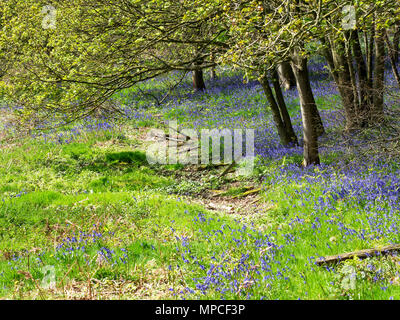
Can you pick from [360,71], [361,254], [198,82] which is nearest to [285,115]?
[360,71]

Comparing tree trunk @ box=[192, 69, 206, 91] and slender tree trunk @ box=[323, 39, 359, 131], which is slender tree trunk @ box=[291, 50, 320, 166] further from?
tree trunk @ box=[192, 69, 206, 91]

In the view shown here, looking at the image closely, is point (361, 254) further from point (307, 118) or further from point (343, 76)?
point (343, 76)

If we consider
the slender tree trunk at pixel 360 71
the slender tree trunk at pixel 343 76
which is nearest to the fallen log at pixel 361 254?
the slender tree trunk at pixel 343 76

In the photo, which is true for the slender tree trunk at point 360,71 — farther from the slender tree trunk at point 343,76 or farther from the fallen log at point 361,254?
the fallen log at point 361,254

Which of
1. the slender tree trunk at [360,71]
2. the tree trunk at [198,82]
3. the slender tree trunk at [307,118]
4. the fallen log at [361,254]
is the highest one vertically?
the tree trunk at [198,82]

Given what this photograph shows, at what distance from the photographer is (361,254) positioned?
4.75 m

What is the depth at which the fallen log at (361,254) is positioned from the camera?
473 cm

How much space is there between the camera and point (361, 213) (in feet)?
21.1

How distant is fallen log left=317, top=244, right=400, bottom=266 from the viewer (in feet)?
15.5

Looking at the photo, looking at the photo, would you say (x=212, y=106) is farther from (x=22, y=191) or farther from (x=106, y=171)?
(x=22, y=191)

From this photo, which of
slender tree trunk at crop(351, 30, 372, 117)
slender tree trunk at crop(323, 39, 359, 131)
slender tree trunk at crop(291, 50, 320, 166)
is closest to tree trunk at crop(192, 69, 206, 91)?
slender tree trunk at crop(323, 39, 359, 131)

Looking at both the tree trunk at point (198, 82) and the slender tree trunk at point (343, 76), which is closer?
the slender tree trunk at point (343, 76)

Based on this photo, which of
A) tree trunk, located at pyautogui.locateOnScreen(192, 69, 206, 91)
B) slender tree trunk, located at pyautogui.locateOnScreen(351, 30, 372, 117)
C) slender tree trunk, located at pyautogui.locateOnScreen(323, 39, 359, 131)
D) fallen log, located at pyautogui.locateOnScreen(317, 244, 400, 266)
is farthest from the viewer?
tree trunk, located at pyautogui.locateOnScreen(192, 69, 206, 91)
